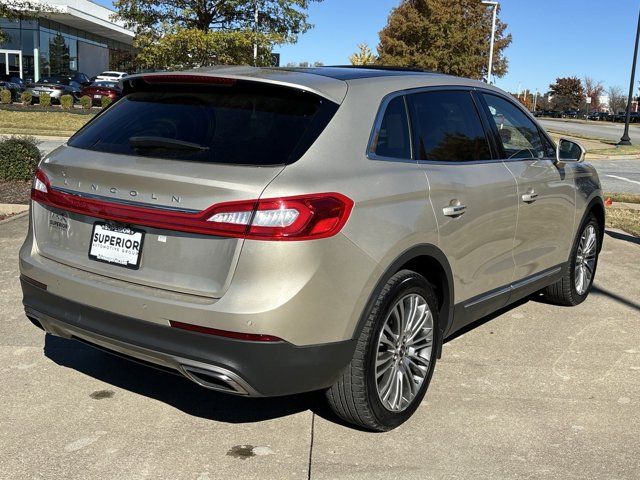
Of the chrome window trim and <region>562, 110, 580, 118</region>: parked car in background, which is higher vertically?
the chrome window trim

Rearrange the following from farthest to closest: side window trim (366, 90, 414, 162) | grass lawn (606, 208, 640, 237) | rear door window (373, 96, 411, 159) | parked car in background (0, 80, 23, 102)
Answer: parked car in background (0, 80, 23, 102) → grass lawn (606, 208, 640, 237) → rear door window (373, 96, 411, 159) → side window trim (366, 90, 414, 162)

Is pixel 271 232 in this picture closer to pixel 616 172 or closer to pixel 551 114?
pixel 616 172

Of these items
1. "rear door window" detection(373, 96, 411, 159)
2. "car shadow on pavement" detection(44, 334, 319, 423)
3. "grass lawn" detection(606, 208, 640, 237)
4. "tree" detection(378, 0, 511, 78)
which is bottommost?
"car shadow on pavement" detection(44, 334, 319, 423)

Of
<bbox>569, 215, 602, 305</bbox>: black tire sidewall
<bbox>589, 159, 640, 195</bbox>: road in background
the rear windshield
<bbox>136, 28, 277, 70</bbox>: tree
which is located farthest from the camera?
<bbox>136, 28, 277, 70</bbox>: tree

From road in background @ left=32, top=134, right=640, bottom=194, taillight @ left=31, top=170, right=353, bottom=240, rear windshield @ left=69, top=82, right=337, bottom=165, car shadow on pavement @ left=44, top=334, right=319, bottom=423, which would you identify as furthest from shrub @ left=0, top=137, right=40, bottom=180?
taillight @ left=31, top=170, right=353, bottom=240

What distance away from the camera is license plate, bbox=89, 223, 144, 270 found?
3123 mm

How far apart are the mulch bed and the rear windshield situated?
20.7 ft

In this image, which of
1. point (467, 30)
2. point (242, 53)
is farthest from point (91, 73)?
point (242, 53)

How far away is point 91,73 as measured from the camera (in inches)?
2429

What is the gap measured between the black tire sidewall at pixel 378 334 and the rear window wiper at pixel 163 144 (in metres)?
1.11

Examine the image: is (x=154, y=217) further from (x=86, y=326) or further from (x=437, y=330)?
(x=437, y=330)

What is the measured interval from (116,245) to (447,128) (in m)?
2.00

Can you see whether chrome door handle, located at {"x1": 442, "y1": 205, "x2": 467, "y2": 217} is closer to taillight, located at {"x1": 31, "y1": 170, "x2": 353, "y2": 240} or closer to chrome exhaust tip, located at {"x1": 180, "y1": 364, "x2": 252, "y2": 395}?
taillight, located at {"x1": 31, "y1": 170, "x2": 353, "y2": 240}

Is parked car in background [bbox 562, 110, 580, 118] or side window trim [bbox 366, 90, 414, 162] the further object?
parked car in background [bbox 562, 110, 580, 118]
